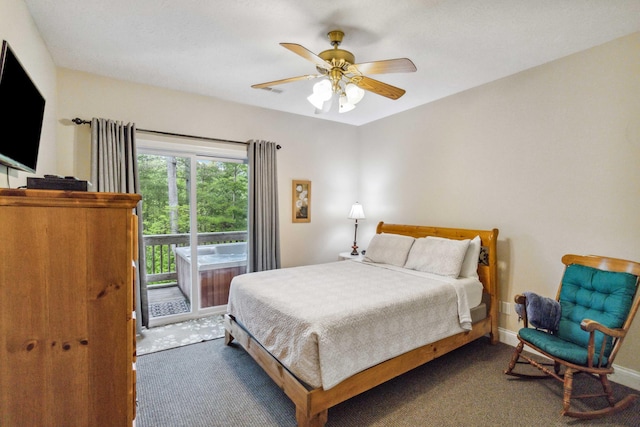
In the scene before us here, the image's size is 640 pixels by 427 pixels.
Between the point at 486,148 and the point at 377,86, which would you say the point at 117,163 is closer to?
the point at 377,86

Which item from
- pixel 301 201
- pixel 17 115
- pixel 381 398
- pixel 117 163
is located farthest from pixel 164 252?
pixel 381 398

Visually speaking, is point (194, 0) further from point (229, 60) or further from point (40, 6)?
point (40, 6)

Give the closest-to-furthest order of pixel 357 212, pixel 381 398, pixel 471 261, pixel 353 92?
pixel 381 398 < pixel 353 92 < pixel 471 261 < pixel 357 212

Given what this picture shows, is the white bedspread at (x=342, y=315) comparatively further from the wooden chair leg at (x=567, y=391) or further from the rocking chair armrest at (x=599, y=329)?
the rocking chair armrest at (x=599, y=329)

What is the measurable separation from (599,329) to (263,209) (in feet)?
11.0

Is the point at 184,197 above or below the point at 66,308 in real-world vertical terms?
above

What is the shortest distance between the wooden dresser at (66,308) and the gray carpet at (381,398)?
1006 millimetres

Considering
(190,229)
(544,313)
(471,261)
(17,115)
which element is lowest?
(544,313)

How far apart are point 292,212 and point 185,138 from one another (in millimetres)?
1702

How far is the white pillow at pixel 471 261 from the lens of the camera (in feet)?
9.91

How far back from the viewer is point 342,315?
6.49ft

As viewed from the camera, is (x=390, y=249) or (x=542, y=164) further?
(x=390, y=249)

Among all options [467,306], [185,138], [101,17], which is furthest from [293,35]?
[467,306]

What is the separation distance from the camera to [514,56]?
105 inches
